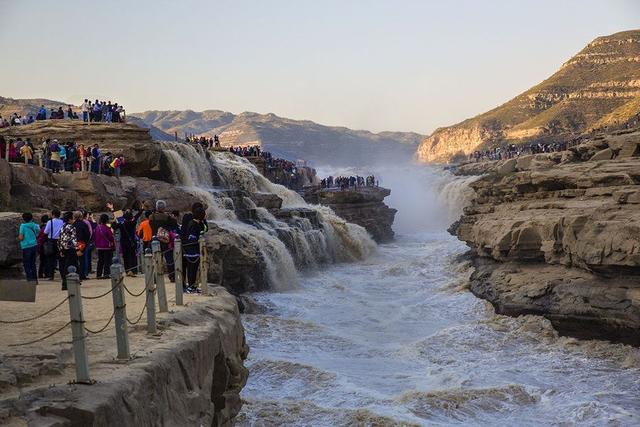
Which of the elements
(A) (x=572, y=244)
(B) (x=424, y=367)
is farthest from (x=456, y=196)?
(B) (x=424, y=367)

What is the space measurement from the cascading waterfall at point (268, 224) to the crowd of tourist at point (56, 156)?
156 inches

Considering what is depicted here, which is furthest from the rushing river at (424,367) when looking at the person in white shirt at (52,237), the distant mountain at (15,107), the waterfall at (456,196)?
the distant mountain at (15,107)

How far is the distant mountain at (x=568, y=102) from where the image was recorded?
93938mm

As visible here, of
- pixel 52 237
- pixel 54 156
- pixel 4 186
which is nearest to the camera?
pixel 52 237

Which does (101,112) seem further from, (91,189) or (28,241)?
(28,241)

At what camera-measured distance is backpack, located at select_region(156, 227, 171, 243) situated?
10.9 metres

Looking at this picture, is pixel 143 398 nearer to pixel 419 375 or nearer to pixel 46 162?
pixel 419 375

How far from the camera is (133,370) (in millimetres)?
5301

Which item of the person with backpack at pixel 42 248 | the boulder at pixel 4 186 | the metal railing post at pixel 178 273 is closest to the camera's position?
the metal railing post at pixel 178 273

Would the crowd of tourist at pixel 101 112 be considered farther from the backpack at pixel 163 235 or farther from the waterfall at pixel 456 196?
the waterfall at pixel 456 196

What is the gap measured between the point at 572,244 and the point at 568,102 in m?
92.8

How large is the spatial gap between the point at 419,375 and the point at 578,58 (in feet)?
387

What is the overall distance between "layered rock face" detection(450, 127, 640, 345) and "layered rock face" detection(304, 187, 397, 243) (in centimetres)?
1759

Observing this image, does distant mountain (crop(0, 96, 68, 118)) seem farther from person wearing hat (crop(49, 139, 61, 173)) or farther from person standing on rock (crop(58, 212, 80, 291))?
person standing on rock (crop(58, 212, 80, 291))
